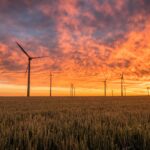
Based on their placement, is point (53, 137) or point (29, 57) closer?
point (53, 137)

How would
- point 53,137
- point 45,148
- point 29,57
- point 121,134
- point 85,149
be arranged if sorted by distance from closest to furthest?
point 85,149 < point 45,148 < point 53,137 < point 121,134 < point 29,57

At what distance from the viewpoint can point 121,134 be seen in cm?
504

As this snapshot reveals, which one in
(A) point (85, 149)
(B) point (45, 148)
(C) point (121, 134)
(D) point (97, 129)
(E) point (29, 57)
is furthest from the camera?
(E) point (29, 57)

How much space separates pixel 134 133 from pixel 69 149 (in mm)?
2167

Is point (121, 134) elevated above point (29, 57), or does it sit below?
below

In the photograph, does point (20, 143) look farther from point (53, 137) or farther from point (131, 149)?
point (131, 149)

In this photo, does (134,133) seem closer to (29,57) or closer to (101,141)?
(101,141)

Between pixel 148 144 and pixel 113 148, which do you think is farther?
pixel 148 144

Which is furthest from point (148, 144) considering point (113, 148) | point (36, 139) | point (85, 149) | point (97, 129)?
point (36, 139)

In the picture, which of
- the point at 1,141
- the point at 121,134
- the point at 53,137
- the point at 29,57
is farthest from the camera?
the point at 29,57

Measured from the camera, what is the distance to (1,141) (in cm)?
426

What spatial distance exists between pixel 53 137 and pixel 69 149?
1.05 metres

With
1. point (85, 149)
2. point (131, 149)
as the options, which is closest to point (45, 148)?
point (85, 149)

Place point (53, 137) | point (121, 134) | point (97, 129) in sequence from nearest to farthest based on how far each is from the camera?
point (53, 137)
point (121, 134)
point (97, 129)
